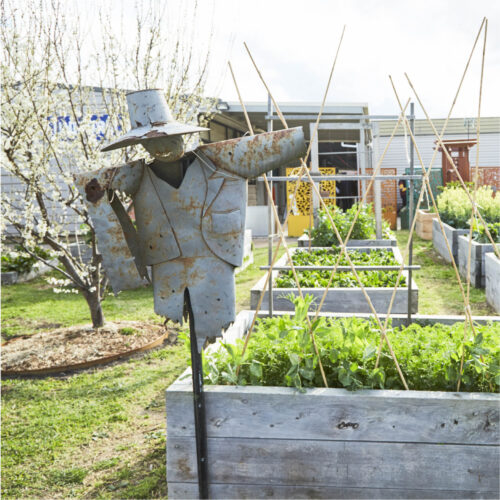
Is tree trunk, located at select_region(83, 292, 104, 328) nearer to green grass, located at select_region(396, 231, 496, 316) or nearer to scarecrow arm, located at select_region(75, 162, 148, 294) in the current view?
scarecrow arm, located at select_region(75, 162, 148, 294)

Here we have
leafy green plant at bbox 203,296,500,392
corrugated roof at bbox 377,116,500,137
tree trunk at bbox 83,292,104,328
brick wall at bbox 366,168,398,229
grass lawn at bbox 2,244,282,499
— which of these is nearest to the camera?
leafy green plant at bbox 203,296,500,392

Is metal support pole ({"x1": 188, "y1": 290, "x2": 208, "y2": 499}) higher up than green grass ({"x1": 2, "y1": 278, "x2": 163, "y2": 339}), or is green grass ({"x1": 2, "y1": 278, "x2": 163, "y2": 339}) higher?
metal support pole ({"x1": 188, "y1": 290, "x2": 208, "y2": 499})

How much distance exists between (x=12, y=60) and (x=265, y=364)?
4032mm

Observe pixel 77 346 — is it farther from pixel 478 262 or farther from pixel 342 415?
pixel 478 262

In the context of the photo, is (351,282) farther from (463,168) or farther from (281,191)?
(281,191)

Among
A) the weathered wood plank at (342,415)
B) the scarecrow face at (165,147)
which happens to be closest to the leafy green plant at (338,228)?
the weathered wood plank at (342,415)

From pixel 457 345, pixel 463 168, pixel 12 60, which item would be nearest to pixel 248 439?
pixel 457 345

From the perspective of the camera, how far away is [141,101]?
183 cm

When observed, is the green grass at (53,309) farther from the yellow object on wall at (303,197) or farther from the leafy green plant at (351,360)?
the yellow object on wall at (303,197)

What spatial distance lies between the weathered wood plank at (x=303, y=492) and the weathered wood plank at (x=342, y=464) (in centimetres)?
2

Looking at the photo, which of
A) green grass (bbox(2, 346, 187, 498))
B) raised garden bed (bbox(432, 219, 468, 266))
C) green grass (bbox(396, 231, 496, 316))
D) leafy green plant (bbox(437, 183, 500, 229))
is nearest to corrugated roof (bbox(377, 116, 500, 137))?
leafy green plant (bbox(437, 183, 500, 229))

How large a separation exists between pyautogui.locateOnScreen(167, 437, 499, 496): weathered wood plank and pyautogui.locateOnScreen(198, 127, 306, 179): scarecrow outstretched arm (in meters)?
1.19

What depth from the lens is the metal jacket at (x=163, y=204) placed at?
195 centimetres

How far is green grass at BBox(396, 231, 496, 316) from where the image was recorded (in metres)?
6.04
